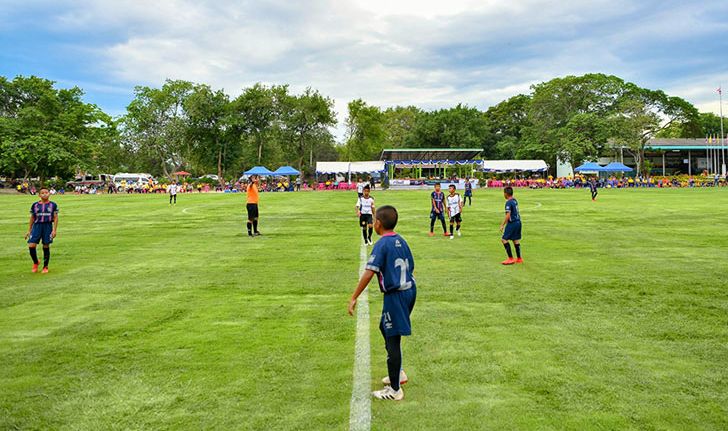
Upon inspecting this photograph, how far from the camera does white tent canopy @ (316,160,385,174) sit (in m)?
71.5

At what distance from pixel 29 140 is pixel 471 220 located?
61693mm

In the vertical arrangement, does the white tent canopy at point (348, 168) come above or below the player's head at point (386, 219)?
above

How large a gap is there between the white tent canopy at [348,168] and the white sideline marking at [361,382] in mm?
64060

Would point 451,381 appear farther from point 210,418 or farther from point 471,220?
point 471,220

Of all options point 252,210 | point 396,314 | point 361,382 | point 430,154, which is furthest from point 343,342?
point 430,154

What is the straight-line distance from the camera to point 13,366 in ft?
18.8

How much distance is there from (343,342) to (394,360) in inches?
68.1

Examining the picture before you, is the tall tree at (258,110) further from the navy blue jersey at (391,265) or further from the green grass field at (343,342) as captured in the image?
the navy blue jersey at (391,265)

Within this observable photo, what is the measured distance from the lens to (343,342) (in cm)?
644

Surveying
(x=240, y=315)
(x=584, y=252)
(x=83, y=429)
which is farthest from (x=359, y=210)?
(x=83, y=429)

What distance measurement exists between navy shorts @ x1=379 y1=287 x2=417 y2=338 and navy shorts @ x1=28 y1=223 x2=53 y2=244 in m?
9.62

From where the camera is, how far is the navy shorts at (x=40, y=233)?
1146 centimetres

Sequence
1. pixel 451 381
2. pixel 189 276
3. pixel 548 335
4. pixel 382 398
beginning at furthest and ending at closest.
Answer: pixel 189 276
pixel 548 335
pixel 451 381
pixel 382 398

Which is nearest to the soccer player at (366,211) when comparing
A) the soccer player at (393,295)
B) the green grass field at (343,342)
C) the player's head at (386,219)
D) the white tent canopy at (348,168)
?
the green grass field at (343,342)
